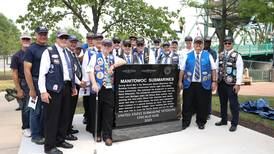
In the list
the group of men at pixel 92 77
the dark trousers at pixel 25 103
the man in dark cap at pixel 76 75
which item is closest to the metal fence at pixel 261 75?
the group of men at pixel 92 77

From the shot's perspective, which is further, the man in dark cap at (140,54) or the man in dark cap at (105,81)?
the man in dark cap at (140,54)

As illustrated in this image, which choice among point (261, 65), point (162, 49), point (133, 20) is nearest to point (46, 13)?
point (133, 20)

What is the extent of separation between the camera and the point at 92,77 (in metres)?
6.96

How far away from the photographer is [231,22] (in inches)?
698

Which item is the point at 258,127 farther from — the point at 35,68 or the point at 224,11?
the point at 224,11

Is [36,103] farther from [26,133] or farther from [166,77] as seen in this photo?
[166,77]

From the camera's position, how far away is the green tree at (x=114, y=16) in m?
13.9

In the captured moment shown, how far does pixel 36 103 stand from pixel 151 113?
2.26 metres

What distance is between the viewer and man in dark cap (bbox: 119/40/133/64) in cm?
808

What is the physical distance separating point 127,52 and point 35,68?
210 cm

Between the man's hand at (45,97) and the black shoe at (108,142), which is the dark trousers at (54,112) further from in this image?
the black shoe at (108,142)

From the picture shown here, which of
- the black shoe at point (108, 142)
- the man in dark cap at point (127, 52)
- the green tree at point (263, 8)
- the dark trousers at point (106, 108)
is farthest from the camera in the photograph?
the green tree at point (263, 8)

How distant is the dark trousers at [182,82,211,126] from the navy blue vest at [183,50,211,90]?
0.38 feet

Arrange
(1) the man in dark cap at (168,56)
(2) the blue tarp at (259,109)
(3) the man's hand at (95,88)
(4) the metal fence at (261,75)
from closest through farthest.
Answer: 1. (3) the man's hand at (95,88)
2. (1) the man in dark cap at (168,56)
3. (2) the blue tarp at (259,109)
4. (4) the metal fence at (261,75)
